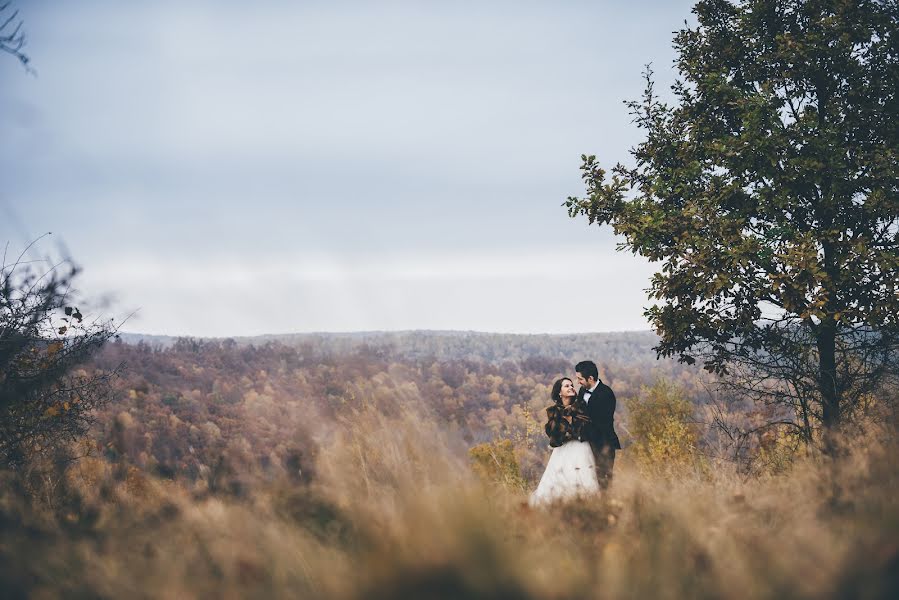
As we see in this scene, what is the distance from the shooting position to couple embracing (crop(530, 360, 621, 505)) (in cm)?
650

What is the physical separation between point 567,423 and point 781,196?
5.20 meters

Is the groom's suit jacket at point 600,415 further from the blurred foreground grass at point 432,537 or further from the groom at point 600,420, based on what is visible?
the blurred foreground grass at point 432,537

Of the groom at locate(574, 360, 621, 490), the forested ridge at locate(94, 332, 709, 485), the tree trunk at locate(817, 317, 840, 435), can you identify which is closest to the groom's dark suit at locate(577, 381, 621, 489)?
the groom at locate(574, 360, 621, 490)

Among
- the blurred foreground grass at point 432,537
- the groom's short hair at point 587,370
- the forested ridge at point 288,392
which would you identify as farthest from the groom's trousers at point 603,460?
the forested ridge at point 288,392

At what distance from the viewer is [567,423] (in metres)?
6.76

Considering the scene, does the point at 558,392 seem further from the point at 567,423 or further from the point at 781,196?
the point at 781,196

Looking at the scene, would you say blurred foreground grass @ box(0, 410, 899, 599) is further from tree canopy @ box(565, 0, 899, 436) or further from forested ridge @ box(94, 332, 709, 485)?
tree canopy @ box(565, 0, 899, 436)

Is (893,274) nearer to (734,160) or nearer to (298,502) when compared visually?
(734,160)

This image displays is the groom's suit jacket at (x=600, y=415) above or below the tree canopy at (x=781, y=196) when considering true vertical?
below

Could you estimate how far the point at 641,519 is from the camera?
324cm

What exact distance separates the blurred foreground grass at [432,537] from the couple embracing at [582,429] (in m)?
2.26

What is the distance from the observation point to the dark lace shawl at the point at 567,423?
6.70 meters

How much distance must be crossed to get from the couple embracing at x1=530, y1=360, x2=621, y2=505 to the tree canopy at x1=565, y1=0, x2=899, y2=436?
118 inches

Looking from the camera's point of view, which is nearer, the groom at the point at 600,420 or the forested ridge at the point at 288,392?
the forested ridge at the point at 288,392
